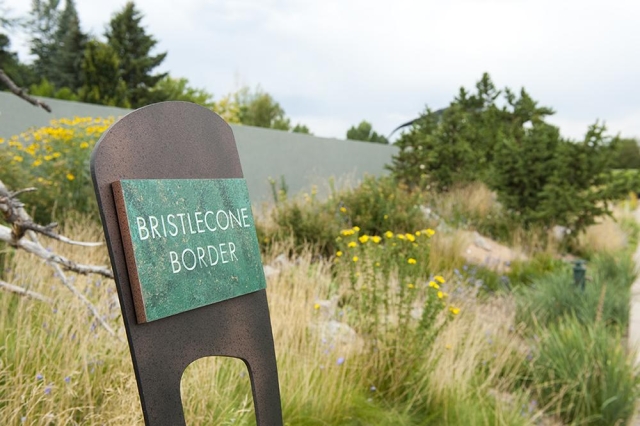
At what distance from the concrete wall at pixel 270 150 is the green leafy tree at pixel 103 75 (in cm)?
828

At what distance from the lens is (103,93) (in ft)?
61.8

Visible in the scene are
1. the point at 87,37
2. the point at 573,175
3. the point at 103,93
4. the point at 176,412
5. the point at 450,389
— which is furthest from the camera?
the point at 87,37

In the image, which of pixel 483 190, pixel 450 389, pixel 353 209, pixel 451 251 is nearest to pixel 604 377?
pixel 450 389

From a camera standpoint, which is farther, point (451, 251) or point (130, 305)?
point (451, 251)

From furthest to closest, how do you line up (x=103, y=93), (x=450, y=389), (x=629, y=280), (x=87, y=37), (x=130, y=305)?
(x=87, y=37), (x=103, y=93), (x=629, y=280), (x=450, y=389), (x=130, y=305)

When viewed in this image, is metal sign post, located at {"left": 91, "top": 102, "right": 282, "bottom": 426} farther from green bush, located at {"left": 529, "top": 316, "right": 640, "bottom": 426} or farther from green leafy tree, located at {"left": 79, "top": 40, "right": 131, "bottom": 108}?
green leafy tree, located at {"left": 79, "top": 40, "right": 131, "bottom": 108}

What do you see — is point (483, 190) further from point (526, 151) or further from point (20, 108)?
point (20, 108)

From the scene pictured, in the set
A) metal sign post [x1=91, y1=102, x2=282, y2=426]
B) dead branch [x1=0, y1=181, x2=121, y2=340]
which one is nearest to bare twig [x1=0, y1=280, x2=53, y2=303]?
dead branch [x1=0, y1=181, x2=121, y2=340]

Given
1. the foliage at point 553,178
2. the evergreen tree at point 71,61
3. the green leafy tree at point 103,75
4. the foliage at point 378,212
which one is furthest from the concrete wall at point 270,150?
the evergreen tree at point 71,61

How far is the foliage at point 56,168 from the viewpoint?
5977mm

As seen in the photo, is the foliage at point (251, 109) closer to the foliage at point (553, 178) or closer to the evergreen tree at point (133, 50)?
the evergreen tree at point (133, 50)

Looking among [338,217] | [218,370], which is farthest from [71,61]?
[218,370]

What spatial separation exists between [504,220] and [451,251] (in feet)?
10.7

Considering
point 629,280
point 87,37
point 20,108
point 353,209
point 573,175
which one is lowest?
point 629,280
